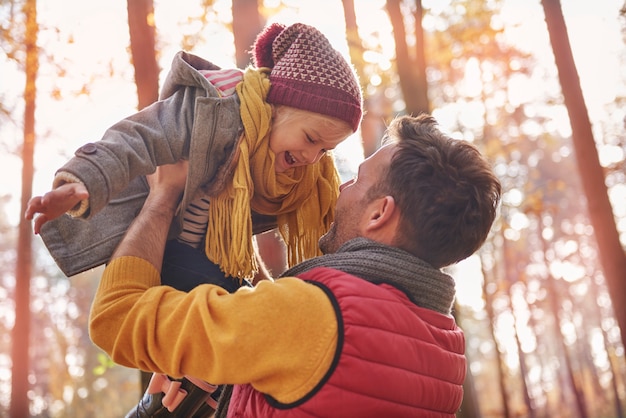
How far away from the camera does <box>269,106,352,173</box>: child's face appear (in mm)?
2309

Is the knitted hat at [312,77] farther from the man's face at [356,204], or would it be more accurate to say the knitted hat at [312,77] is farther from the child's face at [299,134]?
the man's face at [356,204]

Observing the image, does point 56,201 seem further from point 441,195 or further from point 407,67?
point 407,67

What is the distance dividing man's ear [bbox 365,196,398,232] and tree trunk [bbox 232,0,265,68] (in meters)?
2.63

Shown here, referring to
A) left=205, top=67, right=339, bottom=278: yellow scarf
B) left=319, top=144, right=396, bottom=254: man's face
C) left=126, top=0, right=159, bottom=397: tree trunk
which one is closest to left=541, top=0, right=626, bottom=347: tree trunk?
left=126, top=0, right=159, bottom=397: tree trunk

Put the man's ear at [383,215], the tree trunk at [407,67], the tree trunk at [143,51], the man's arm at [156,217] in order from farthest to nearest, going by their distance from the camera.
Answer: the tree trunk at [407,67], the tree trunk at [143,51], the man's ear at [383,215], the man's arm at [156,217]

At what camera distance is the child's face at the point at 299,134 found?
2.31 meters

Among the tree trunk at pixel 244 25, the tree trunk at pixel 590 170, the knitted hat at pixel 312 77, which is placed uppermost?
the tree trunk at pixel 244 25

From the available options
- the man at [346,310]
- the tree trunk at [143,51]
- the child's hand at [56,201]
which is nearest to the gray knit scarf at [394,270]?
the man at [346,310]

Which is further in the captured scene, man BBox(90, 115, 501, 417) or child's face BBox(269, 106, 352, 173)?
child's face BBox(269, 106, 352, 173)

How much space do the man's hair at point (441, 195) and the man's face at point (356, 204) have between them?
0.05 m

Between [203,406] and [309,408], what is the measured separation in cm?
97

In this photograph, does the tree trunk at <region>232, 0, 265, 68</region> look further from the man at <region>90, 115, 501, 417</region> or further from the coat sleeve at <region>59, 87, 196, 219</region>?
the man at <region>90, 115, 501, 417</region>

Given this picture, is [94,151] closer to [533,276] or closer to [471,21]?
[471,21]

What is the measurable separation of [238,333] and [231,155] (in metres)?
0.75
